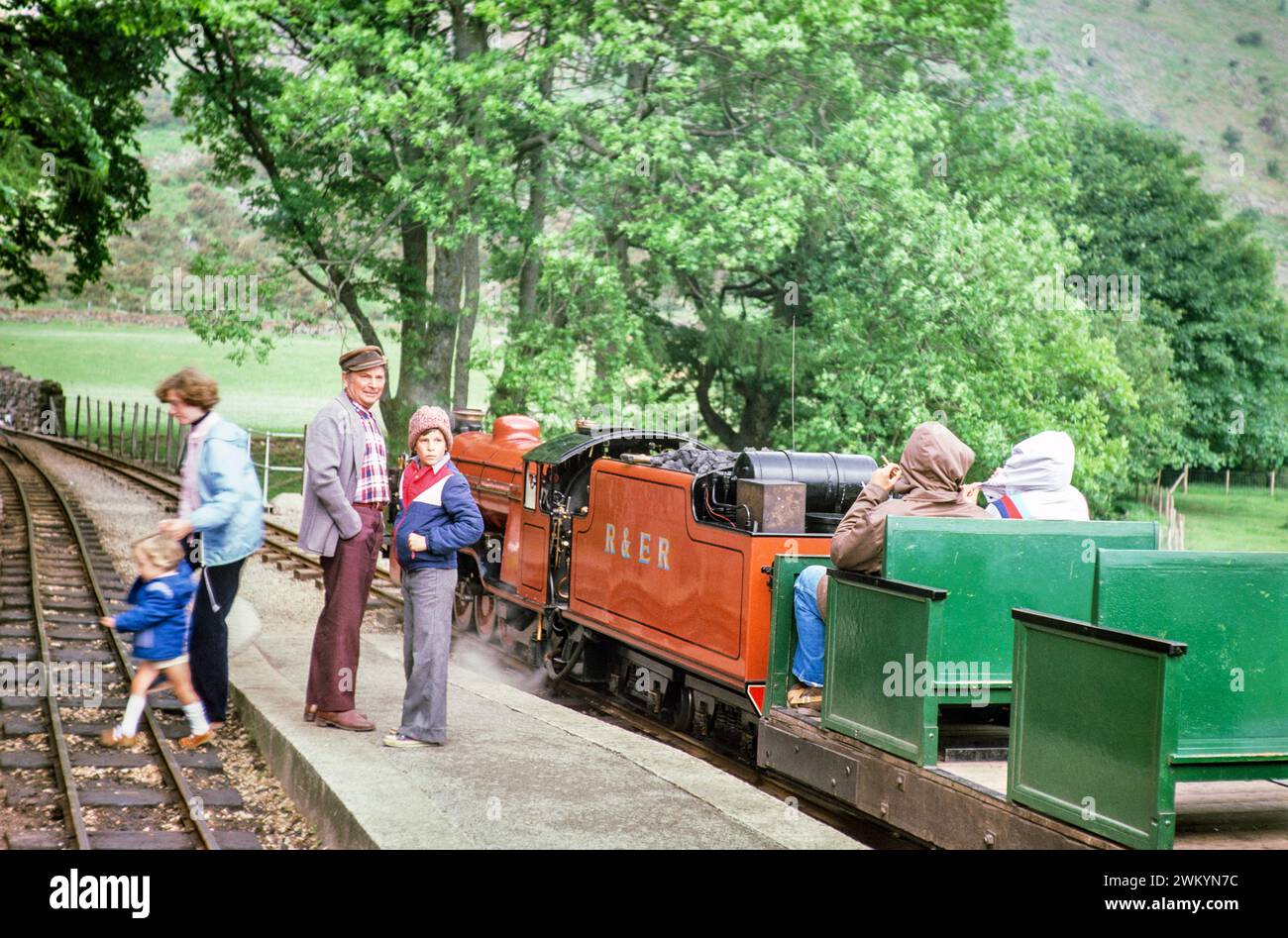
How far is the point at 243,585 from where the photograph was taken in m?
13.3

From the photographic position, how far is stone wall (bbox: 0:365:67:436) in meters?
37.2

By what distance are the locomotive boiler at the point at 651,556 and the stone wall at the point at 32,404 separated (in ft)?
95.5

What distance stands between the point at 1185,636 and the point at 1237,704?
29 cm

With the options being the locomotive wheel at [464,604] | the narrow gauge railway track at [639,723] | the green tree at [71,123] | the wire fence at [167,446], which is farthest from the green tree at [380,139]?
the locomotive wheel at [464,604]

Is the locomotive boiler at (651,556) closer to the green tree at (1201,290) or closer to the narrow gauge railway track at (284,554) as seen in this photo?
the narrow gauge railway track at (284,554)

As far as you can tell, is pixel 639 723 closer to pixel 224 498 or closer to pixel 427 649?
pixel 427 649

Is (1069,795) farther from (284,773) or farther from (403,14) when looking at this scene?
(403,14)

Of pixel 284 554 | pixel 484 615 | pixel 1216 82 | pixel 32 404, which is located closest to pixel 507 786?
pixel 484 615

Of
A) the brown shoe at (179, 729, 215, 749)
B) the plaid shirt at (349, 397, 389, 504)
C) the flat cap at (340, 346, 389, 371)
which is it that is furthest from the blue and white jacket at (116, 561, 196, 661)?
the flat cap at (340, 346, 389, 371)

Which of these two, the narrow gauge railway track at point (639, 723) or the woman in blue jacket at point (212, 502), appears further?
the narrow gauge railway track at point (639, 723)

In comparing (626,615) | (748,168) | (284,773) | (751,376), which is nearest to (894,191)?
(748,168)

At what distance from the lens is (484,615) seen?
39.3 ft

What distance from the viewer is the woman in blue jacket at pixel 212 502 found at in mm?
6336

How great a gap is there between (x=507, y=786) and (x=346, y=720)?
3.84ft
